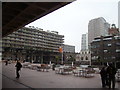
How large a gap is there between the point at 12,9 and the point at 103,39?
79109mm

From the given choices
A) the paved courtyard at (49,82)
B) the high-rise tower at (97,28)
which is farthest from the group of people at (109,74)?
the high-rise tower at (97,28)

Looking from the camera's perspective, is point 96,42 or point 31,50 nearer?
point 96,42

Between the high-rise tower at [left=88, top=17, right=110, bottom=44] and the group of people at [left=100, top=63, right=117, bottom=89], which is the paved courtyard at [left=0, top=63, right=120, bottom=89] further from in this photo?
the high-rise tower at [left=88, top=17, right=110, bottom=44]

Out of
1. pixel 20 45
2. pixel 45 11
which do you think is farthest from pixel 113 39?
pixel 45 11

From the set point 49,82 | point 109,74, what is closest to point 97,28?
point 49,82

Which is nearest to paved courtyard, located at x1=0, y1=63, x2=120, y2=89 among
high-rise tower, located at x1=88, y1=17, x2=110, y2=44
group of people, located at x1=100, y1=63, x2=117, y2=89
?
group of people, located at x1=100, y1=63, x2=117, y2=89

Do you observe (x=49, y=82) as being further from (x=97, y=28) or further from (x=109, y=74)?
(x=97, y=28)

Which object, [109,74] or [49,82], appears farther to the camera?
[49,82]

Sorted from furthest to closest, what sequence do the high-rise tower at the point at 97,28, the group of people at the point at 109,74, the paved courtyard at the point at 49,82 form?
the high-rise tower at the point at 97,28
the paved courtyard at the point at 49,82
the group of people at the point at 109,74

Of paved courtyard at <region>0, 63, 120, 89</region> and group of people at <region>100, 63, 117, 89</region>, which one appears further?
paved courtyard at <region>0, 63, 120, 89</region>

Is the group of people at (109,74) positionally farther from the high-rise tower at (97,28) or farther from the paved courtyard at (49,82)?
the high-rise tower at (97,28)

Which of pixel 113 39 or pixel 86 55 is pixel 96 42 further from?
pixel 86 55

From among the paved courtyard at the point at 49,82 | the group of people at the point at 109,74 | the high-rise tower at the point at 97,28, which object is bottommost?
the paved courtyard at the point at 49,82

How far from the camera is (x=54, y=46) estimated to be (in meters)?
135
